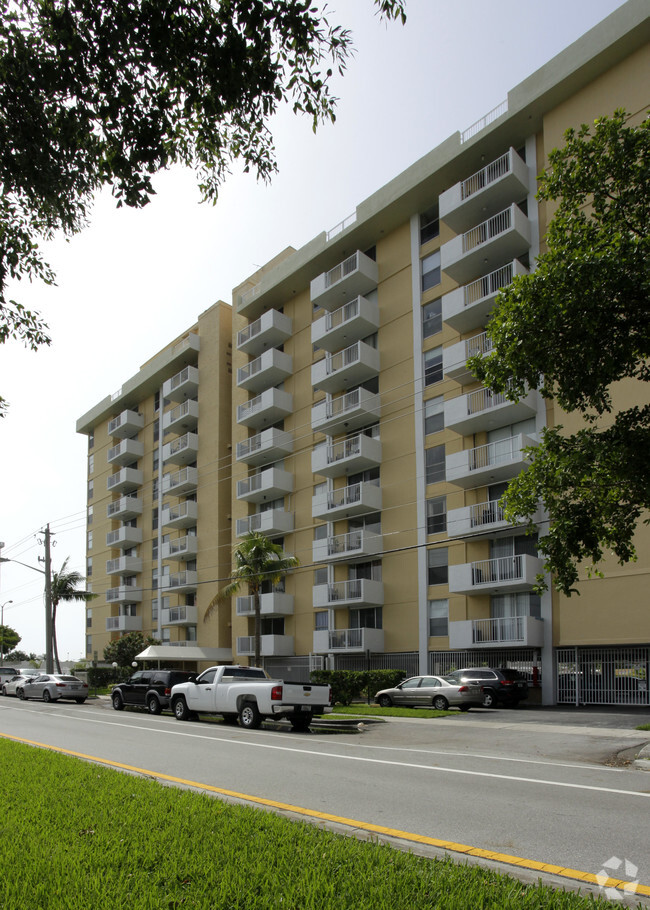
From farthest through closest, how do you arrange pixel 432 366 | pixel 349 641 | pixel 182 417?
pixel 182 417 → pixel 349 641 → pixel 432 366

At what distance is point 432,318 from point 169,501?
26230 mm

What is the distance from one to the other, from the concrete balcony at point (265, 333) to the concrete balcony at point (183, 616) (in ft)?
53.6

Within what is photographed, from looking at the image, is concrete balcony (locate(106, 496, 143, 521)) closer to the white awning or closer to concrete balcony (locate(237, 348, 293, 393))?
the white awning

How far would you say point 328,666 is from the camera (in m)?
37.2

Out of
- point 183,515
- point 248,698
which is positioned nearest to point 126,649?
point 183,515

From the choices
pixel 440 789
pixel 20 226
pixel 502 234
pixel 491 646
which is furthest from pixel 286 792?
pixel 502 234

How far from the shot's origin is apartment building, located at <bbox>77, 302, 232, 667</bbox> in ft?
159

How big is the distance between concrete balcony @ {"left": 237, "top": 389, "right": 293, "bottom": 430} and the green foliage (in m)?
15.8

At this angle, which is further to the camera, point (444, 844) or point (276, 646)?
point (276, 646)

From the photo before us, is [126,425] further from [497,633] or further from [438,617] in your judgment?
[497,633]

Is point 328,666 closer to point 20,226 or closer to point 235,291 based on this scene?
point 235,291

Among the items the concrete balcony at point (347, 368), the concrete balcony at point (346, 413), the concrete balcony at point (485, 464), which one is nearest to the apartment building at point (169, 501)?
the concrete balcony at point (346, 413)

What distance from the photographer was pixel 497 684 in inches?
1070

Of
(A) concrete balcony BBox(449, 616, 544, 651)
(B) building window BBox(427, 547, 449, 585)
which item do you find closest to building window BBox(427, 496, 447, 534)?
(B) building window BBox(427, 547, 449, 585)
